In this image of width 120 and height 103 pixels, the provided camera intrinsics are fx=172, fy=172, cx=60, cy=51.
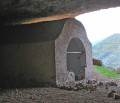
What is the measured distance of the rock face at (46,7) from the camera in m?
6.67

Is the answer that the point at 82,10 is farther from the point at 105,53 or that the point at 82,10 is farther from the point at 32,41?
the point at 105,53

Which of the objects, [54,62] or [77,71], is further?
[77,71]

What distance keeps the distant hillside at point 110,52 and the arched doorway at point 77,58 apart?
53.9 ft

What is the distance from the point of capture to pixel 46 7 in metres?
7.28

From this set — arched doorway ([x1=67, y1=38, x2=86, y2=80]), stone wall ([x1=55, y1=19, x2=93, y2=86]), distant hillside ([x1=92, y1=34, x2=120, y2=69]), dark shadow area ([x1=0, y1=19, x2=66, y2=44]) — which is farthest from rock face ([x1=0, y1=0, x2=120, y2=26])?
distant hillside ([x1=92, y1=34, x2=120, y2=69])

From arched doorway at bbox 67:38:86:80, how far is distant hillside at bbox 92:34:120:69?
53.9 ft

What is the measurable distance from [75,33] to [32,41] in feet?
7.37

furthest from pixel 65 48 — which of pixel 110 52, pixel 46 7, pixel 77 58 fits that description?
pixel 110 52

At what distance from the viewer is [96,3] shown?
6.72m

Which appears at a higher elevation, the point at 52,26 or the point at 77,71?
the point at 52,26

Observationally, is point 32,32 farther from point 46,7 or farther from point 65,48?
point 65,48

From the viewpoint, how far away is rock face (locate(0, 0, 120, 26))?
6.67m

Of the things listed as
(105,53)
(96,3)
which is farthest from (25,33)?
(105,53)

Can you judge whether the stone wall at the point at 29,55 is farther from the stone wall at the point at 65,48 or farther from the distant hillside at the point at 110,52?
the distant hillside at the point at 110,52
